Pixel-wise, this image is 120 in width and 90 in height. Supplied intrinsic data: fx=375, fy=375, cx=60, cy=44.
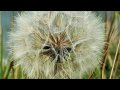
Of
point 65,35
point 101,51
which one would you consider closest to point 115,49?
point 101,51

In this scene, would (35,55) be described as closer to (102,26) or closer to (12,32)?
(12,32)

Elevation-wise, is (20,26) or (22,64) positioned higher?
(20,26)
